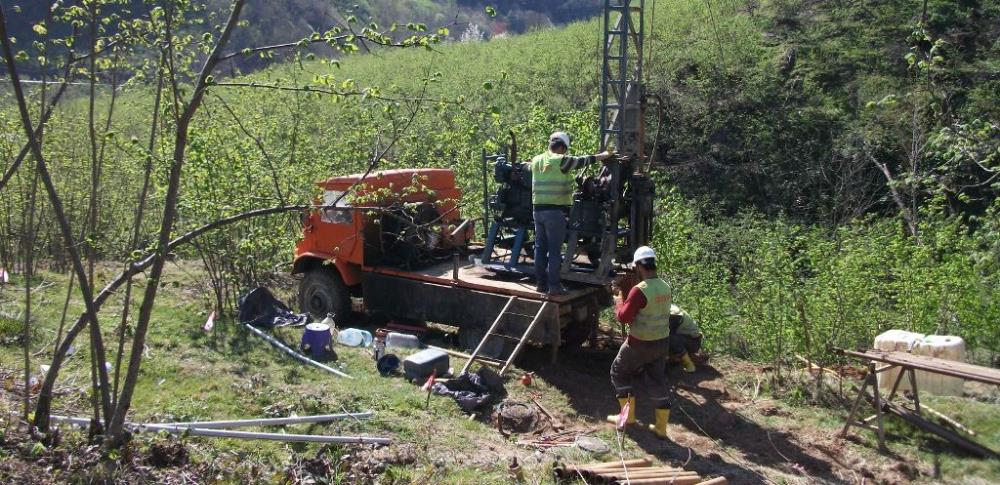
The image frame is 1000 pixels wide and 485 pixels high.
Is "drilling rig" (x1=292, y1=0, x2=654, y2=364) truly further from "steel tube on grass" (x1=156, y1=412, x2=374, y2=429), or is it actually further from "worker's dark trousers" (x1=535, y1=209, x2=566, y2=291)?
"steel tube on grass" (x1=156, y1=412, x2=374, y2=429)

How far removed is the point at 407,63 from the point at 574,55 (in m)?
9.11

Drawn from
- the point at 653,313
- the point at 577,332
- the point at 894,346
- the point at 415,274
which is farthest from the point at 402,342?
the point at 894,346

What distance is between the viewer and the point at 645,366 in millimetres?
7770

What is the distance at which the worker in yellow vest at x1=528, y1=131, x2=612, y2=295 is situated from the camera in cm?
862

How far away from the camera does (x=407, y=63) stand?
3412 cm

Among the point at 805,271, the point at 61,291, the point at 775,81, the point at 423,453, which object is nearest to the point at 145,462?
the point at 423,453

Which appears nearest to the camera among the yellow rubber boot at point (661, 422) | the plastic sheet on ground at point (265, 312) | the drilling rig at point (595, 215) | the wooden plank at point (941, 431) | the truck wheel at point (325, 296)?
the wooden plank at point (941, 431)

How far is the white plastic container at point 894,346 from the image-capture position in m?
8.20

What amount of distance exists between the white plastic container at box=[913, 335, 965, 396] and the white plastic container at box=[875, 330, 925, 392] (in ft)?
0.27

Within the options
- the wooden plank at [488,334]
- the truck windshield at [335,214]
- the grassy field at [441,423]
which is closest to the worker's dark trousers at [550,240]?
the wooden plank at [488,334]

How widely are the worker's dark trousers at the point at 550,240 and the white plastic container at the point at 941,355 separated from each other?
3468 mm

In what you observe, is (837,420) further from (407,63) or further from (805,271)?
(407,63)

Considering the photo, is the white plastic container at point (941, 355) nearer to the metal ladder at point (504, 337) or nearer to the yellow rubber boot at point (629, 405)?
the yellow rubber boot at point (629, 405)

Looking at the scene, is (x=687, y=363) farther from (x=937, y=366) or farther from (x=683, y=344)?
(x=937, y=366)
